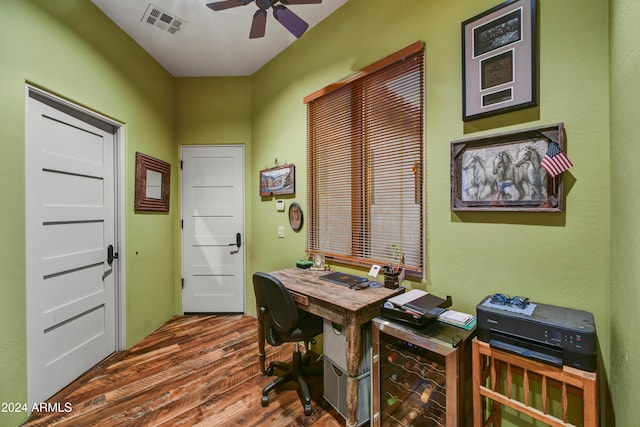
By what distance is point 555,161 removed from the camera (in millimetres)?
1242

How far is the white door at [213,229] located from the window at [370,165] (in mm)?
1339

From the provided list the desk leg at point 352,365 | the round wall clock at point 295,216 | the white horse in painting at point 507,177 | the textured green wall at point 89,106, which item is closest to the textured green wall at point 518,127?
the white horse in painting at point 507,177

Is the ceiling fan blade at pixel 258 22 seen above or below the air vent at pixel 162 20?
below

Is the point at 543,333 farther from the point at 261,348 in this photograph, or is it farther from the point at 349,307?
the point at 261,348

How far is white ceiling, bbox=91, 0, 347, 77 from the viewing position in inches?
89.1

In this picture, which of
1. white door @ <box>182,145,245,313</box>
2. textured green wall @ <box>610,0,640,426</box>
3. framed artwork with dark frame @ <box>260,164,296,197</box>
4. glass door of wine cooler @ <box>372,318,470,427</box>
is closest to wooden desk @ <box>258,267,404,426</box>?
glass door of wine cooler @ <box>372,318,470,427</box>

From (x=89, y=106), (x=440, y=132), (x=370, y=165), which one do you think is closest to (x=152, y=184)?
(x=89, y=106)

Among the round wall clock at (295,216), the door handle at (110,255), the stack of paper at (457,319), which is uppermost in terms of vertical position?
the round wall clock at (295,216)

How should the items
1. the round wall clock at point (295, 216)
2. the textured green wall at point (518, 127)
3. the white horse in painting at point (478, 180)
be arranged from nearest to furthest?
the textured green wall at point (518, 127), the white horse in painting at point (478, 180), the round wall clock at point (295, 216)

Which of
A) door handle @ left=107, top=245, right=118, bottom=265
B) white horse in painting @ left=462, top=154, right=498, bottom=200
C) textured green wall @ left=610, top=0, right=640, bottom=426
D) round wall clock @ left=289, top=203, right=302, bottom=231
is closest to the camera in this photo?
textured green wall @ left=610, top=0, right=640, bottom=426

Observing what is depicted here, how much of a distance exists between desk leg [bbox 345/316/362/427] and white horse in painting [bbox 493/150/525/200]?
1116mm

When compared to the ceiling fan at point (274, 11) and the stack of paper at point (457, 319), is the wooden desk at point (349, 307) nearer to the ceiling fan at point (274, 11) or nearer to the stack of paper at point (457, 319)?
the stack of paper at point (457, 319)

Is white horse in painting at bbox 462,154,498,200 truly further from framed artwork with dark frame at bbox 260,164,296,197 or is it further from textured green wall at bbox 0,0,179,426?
textured green wall at bbox 0,0,179,426

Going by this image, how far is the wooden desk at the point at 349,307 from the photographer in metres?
1.55
